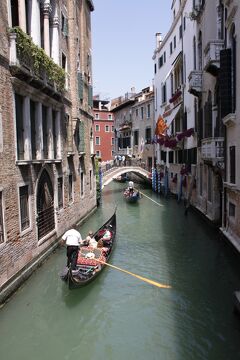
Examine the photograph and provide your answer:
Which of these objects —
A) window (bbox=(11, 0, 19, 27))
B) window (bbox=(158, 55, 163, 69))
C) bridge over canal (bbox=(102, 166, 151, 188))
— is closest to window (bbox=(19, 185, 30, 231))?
window (bbox=(11, 0, 19, 27))

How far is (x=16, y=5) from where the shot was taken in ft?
29.8

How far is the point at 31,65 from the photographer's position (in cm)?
894

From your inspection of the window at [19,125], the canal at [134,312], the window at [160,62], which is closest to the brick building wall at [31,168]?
the window at [19,125]

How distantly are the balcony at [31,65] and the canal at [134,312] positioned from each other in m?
4.92

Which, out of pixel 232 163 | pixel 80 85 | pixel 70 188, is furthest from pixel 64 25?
pixel 232 163

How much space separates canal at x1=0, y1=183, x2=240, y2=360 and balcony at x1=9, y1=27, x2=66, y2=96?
4922 millimetres

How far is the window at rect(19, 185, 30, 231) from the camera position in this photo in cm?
864

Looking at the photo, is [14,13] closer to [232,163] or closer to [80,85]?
[80,85]

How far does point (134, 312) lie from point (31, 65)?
634 cm

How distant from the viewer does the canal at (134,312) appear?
5922 millimetres

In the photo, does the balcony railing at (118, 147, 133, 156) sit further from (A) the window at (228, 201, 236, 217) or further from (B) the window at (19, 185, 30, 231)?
(B) the window at (19, 185, 30, 231)

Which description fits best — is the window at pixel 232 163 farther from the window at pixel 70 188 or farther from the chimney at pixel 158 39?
the chimney at pixel 158 39

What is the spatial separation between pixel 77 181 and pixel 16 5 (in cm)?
739

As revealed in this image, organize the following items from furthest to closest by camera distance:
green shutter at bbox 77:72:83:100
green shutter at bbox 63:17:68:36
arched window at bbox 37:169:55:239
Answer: green shutter at bbox 77:72:83:100, green shutter at bbox 63:17:68:36, arched window at bbox 37:169:55:239
